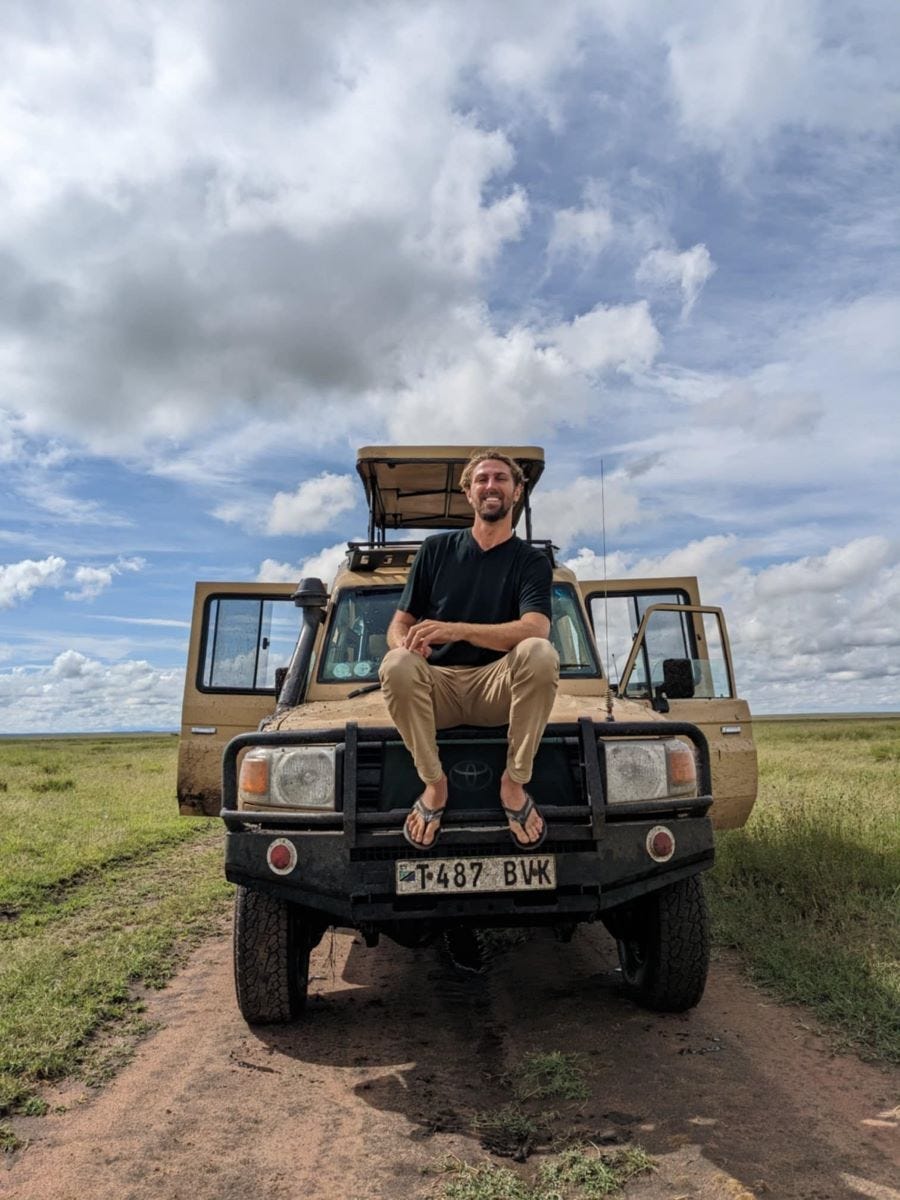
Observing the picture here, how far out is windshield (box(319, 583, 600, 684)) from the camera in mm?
5445

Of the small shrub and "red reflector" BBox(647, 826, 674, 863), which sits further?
the small shrub

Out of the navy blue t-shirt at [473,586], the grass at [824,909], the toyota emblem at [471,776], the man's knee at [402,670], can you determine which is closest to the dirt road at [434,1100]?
the grass at [824,909]

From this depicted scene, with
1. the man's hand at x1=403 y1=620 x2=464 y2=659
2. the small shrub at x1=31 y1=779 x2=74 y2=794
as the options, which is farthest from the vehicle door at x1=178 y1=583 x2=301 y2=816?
the small shrub at x1=31 y1=779 x2=74 y2=794

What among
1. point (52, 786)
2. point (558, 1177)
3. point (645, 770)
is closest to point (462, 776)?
point (645, 770)

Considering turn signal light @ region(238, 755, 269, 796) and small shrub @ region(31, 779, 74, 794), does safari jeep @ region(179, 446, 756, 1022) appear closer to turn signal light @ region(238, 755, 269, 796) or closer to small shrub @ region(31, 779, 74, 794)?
turn signal light @ region(238, 755, 269, 796)

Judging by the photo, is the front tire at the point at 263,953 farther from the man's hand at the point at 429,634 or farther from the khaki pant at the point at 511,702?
the man's hand at the point at 429,634

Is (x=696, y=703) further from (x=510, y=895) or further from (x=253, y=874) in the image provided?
(x=253, y=874)

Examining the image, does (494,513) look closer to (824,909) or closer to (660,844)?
(660,844)

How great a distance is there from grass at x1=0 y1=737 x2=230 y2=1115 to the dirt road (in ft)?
0.89

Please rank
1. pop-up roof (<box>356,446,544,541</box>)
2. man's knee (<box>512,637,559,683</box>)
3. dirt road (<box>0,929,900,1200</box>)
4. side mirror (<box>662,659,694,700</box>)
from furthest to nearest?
1. pop-up roof (<box>356,446,544,541</box>)
2. side mirror (<box>662,659,694,700</box>)
3. man's knee (<box>512,637,559,683</box>)
4. dirt road (<box>0,929,900,1200</box>)

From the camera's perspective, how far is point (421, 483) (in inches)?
284

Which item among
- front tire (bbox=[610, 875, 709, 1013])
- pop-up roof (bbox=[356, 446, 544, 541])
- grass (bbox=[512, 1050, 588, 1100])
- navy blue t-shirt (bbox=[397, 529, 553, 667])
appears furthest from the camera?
pop-up roof (bbox=[356, 446, 544, 541])

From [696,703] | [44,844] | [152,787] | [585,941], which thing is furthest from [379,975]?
[152,787]

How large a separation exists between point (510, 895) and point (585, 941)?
2.28m
